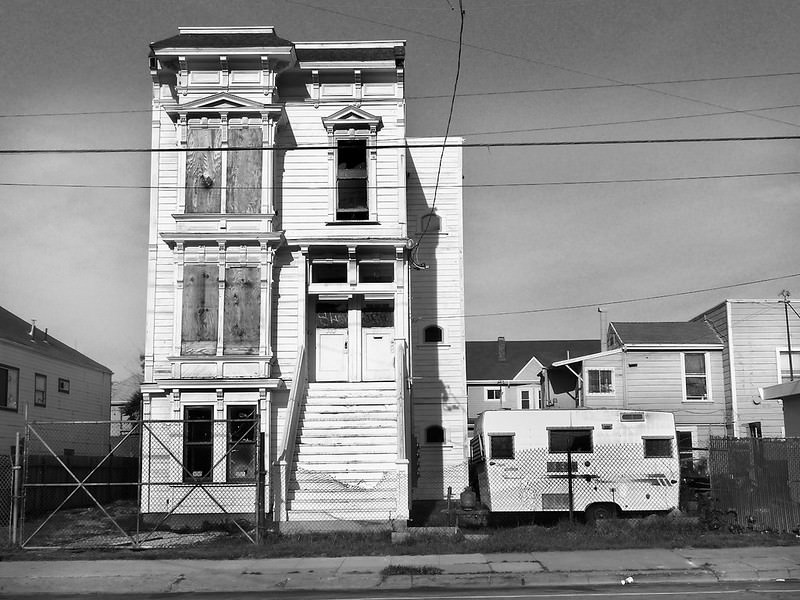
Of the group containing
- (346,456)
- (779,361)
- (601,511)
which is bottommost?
(601,511)

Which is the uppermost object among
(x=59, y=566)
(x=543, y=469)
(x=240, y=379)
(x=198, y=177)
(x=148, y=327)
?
(x=198, y=177)

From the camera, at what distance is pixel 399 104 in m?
23.3

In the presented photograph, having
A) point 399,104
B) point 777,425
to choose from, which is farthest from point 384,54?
point 777,425

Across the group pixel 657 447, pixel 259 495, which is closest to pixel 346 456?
pixel 259 495

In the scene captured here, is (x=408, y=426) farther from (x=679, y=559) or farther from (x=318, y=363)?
(x=679, y=559)

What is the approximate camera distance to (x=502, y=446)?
63.3ft

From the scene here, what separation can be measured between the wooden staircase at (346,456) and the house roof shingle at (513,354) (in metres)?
29.3

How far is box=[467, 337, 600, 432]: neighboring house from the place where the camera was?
1994 inches

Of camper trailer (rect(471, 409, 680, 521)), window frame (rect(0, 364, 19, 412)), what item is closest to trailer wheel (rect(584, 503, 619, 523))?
camper trailer (rect(471, 409, 680, 521))

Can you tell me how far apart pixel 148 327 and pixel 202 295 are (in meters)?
1.62

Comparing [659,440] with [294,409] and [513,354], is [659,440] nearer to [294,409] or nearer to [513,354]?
[294,409]

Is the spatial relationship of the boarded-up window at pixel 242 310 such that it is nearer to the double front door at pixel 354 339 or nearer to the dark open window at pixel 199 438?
the dark open window at pixel 199 438

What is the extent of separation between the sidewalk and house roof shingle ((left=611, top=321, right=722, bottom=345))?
1588cm

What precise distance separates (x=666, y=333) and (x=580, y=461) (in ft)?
44.1
